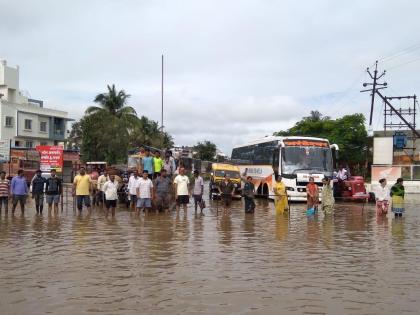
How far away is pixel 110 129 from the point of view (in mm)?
52219

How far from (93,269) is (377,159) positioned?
37.5 metres

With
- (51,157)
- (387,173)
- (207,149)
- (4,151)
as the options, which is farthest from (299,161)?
(207,149)

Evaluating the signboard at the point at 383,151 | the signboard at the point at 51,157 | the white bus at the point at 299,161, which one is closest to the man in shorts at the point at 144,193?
the white bus at the point at 299,161

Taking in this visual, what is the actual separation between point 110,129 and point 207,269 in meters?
44.3

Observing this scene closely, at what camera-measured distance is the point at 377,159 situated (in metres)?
43.4

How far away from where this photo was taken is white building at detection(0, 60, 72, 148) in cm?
6017

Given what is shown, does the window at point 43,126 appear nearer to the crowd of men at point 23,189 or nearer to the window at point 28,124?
the window at point 28,124

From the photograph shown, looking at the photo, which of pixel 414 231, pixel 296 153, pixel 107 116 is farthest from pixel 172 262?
pixel 107 116

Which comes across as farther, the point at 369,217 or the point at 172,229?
the point at 369,217

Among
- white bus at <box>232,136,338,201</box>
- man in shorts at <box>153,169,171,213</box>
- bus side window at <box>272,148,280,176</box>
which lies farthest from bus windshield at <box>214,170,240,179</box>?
man in shorts at <box>153,169,171,213</box>

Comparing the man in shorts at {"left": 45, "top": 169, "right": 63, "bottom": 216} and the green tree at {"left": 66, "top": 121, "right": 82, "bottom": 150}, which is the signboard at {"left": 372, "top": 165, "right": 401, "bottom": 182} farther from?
the green tree at {"left": 66, "top": 121, "right": 82, "bottom": 150}

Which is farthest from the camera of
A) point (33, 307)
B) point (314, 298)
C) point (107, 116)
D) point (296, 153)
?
point (107, 116)

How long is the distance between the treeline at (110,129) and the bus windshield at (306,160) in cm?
2434

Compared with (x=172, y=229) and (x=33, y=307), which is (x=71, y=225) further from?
(x=33, y=307)
